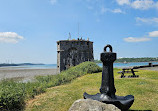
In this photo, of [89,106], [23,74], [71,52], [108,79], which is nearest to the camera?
[89,106]

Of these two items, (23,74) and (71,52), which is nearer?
(71,52)

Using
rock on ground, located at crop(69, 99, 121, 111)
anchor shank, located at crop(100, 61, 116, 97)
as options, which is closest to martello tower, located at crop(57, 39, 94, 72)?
anchor shank, located at crop(100, 61, 116, 97)

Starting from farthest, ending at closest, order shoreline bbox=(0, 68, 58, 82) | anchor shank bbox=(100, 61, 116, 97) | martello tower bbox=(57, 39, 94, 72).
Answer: martello tower bbox=(57, 39, 94, 72)
shoreline bbox=(0, 68, 58, 82)
anchor shank bbox=(100, 61, 116, 97)

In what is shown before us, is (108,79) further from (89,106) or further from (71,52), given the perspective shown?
(71,52)

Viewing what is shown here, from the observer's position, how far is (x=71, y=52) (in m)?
30.0

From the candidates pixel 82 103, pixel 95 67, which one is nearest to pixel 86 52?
pixel 95 67

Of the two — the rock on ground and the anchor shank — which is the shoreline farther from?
the rock on ground

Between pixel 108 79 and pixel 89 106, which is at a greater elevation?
pixel 108 79

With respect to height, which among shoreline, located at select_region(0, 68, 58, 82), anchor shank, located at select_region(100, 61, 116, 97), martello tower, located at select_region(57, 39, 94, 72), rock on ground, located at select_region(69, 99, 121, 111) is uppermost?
martello tower, located at select_region(57, 39, 94, 72)

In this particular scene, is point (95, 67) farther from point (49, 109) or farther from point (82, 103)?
point (82, 103)

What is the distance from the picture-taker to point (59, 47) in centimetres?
3028

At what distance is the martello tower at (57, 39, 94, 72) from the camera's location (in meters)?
29.8

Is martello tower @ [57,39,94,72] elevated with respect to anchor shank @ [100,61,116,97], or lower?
elevated

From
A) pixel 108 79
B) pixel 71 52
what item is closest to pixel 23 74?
pixel 71 52
